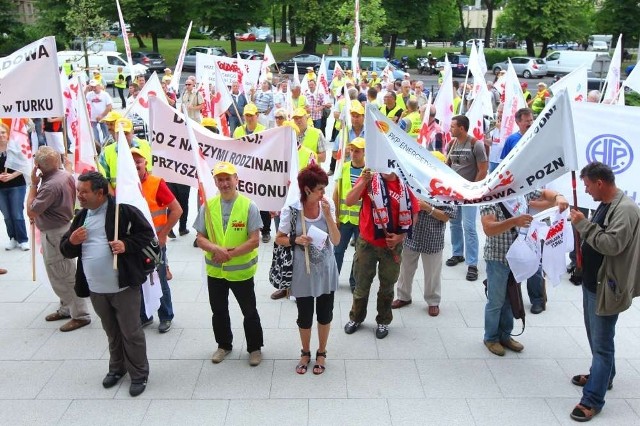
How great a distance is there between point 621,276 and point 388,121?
2.18 m

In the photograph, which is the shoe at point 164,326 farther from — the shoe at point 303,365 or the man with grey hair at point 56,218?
the shoe at point 303,365

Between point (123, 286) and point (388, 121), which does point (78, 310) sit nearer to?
point (123, 286)

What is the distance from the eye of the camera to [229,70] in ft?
48.9

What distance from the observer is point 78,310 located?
655 cm

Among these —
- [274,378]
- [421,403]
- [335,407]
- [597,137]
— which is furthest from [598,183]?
[274,378]

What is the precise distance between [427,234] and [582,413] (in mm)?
2448

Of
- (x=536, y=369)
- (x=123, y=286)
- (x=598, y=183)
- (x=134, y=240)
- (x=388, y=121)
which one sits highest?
(x=388, y=121)

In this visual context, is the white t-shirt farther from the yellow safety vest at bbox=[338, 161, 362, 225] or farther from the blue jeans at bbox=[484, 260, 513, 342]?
the blue jeans at bbox=[484, 260, 513, 342]

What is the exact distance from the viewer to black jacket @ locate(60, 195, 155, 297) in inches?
197

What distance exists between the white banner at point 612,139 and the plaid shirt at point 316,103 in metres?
10.5

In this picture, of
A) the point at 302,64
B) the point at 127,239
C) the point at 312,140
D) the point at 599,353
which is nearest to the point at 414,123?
the point at 312,140

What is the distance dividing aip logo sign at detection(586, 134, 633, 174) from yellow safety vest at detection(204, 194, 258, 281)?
3.14m

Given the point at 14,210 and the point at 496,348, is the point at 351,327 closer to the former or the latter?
the point at 496,348

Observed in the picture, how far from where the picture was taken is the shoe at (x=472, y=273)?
7.83 metres
